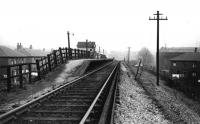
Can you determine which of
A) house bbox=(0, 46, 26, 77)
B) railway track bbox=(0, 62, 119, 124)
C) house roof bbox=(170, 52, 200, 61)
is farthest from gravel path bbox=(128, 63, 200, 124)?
house roof bbox=(170, 52, 200, 61)

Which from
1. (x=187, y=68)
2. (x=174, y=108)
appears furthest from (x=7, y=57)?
(x=174, y=108)

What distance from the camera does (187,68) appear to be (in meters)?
55.3

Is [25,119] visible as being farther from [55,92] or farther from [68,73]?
[68,73]

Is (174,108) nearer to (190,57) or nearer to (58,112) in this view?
(58,112)

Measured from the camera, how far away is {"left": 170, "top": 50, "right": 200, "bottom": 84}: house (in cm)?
5337

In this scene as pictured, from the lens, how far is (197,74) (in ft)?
174

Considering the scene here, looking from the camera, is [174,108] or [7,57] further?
[7,57]

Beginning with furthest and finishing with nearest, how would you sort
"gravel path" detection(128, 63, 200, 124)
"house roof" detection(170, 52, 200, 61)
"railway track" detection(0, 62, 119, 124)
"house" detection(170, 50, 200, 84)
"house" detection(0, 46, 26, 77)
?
"house roof" detection(170, 52, 200, 61) < "house" detection(170, 50, 200, 84) < "house" detection(0, 46, 26, 77) < "gravel path" detection(128, 63, 200, 124) < "railway track" detection(0, 62, 119, 124)

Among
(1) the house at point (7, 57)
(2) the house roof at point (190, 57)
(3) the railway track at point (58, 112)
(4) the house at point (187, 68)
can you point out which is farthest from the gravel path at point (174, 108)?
(2) the house roof at point (190, 57)

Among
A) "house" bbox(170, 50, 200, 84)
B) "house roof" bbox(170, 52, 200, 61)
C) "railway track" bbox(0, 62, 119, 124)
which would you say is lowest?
"house" bbox(170, 50, 200, 84)

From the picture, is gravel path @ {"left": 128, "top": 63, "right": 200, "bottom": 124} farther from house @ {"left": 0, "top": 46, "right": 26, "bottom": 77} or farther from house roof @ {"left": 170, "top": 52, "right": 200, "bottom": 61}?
house roof @ {"left": 170, "top": 52, "right": 200, "bottom": 61}

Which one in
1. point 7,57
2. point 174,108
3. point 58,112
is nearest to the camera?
point 58,112

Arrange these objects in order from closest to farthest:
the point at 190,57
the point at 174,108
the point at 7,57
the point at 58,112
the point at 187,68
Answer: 1. the point at 58,112
2. the point at 174,108
3. the point at 7,57
4. the point at 187,68
5. the point at 190,57

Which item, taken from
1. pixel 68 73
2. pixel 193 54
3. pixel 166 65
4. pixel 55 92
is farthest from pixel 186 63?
pixel 55 92
